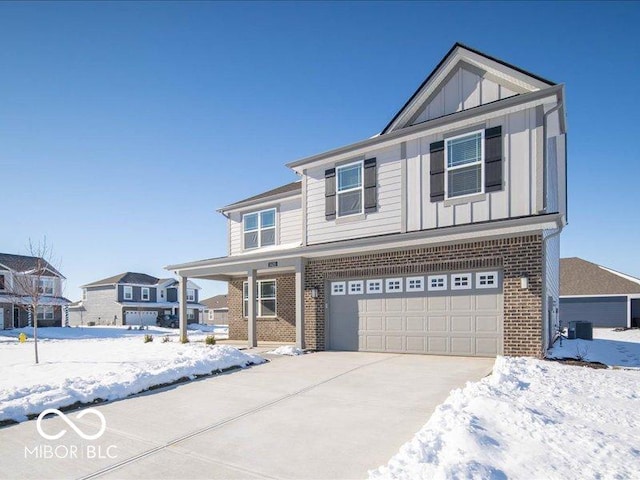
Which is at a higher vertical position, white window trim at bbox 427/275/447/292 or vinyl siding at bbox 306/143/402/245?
vinyl siding at bbox 306/143/402/245

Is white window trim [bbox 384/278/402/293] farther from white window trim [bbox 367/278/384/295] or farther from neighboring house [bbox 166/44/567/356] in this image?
white window trim [bbox 367/278/384/295]

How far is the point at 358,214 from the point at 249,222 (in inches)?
259

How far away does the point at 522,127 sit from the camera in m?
10.3

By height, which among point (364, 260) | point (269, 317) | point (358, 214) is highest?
point (358, 214)

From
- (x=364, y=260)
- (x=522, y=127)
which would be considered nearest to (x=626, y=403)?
(x=522, y=127)

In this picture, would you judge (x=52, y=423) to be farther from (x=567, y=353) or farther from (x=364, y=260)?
(x=567, y=353)

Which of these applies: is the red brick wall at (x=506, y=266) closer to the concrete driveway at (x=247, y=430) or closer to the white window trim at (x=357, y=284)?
the white window trim at (x=357, y=284)

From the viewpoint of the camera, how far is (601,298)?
29031mm

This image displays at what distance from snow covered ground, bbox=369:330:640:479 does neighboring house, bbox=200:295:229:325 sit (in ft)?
179

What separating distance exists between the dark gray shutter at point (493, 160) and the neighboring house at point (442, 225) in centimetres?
3

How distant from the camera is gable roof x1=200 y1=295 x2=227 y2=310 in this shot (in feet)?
203

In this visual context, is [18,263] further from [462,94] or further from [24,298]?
[462,94]

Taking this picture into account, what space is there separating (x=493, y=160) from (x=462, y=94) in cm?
272

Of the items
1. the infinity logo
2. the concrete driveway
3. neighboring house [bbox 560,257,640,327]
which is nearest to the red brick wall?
the concrete driveway
